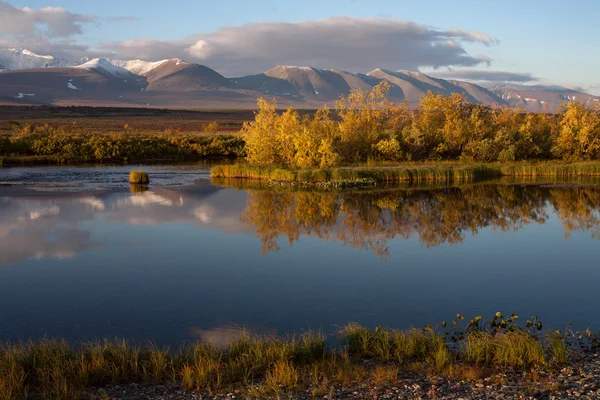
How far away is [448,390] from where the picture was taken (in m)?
7.02

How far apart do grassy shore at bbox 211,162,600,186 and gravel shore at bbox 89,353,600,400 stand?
2234 centimetres

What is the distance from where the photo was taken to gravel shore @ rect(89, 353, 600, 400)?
6844mm

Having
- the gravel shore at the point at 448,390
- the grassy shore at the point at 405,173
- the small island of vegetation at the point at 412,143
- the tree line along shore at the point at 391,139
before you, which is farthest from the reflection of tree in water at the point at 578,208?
the gravel shore at the point at 448,390

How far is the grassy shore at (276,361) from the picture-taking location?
727 centimetres

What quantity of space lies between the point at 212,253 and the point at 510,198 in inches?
569

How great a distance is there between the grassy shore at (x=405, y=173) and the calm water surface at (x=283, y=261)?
4612 millimetres

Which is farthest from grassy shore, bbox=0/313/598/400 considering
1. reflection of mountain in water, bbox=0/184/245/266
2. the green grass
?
the green grass

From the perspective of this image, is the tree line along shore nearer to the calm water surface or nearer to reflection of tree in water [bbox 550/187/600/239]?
reflection of tree in water [bbox 550/187/600/239]

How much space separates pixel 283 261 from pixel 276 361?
649cm

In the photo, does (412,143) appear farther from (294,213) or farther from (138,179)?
(294,213)

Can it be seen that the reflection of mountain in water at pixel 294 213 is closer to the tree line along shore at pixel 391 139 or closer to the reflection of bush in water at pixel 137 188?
the reflection of bush in water at pixel 137 188

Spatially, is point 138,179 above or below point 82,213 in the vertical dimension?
above

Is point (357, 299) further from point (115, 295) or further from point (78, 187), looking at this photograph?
point (78, 187)

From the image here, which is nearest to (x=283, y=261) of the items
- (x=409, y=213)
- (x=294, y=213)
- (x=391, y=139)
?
(x=294, y=213)
